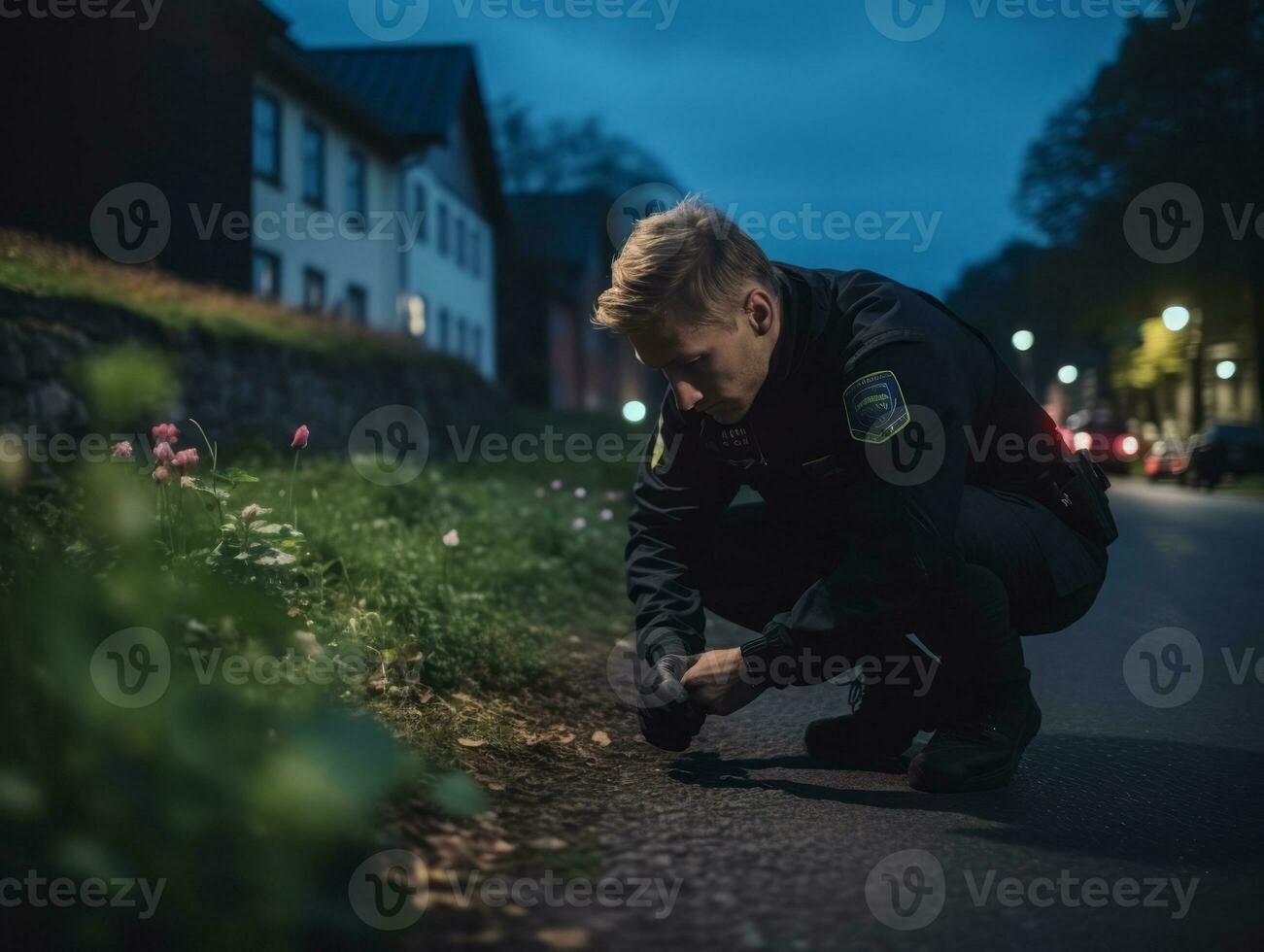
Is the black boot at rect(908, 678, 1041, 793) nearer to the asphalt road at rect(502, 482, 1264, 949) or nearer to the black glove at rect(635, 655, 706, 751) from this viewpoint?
the asphalt road at rect(502, 482, 1264, 949)

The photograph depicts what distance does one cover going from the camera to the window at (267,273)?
24.0 m

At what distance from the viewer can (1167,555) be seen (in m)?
10.9

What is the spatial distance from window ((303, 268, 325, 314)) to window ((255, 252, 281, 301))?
2.81 feet

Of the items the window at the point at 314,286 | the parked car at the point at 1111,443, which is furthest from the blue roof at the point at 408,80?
the parked car at the point at 1111,443

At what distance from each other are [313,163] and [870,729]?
81.1 feet

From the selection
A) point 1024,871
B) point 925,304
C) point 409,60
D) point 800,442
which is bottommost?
point 1024,871

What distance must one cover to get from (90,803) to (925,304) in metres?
2.37

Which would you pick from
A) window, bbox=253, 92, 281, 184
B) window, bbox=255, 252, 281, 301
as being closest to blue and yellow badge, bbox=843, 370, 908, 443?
window, bbox=255, 252, 281, 301

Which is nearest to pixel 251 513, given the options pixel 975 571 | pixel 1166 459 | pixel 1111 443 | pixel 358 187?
pixel 975 571

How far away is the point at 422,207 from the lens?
32.9 metres

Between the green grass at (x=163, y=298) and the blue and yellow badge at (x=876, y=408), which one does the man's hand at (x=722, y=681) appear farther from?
the green grass at (x=163, y=298)

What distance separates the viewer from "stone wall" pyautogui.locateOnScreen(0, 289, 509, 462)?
8.13 metres

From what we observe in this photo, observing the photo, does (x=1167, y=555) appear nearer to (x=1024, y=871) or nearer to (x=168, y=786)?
(x=1024, y=871)

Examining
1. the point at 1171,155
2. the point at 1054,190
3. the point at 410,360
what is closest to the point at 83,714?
the point at 410,360
